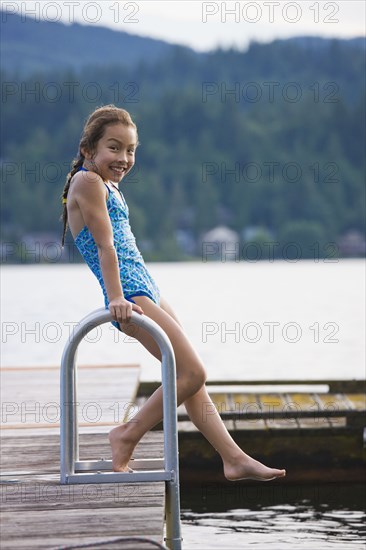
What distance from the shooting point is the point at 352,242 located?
93500 mm

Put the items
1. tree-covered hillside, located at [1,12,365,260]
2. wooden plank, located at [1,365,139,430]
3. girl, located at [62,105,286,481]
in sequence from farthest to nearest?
tree-covered hillside, located at [1,12,365,260], wooden plank, located at [1,365,139,430], girl, located at [62,105,286,481]

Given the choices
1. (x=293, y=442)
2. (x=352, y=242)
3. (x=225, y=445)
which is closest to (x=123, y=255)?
(x=225, y=445)

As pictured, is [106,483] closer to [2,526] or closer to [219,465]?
[2,526]

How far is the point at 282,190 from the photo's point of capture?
96.3m

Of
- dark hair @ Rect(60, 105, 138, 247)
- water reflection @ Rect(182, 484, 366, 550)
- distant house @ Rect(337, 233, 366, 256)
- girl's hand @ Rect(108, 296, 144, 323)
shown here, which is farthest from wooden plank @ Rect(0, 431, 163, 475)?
distant house @ Rect(337, 233, 366, 256)

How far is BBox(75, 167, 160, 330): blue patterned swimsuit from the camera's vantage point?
4.79m

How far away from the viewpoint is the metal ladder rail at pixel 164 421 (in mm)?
4508

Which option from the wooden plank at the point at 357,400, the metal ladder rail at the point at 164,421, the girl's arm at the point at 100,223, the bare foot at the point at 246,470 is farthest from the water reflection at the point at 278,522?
the girl's arm at the point at 100,223

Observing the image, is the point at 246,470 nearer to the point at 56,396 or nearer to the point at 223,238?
the point at 56,396

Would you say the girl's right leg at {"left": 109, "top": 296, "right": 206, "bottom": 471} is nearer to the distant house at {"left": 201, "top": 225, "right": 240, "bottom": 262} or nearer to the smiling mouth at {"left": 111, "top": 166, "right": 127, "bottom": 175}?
the smiling mouth at {"left": 111, "top": 166, "right": 127, "bottom": 175}

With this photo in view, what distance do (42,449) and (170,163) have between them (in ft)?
318

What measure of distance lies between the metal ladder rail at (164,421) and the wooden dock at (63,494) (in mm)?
36

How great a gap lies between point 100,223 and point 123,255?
217 millimetres

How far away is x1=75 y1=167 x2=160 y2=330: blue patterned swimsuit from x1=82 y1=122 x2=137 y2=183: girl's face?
0.07 metres
